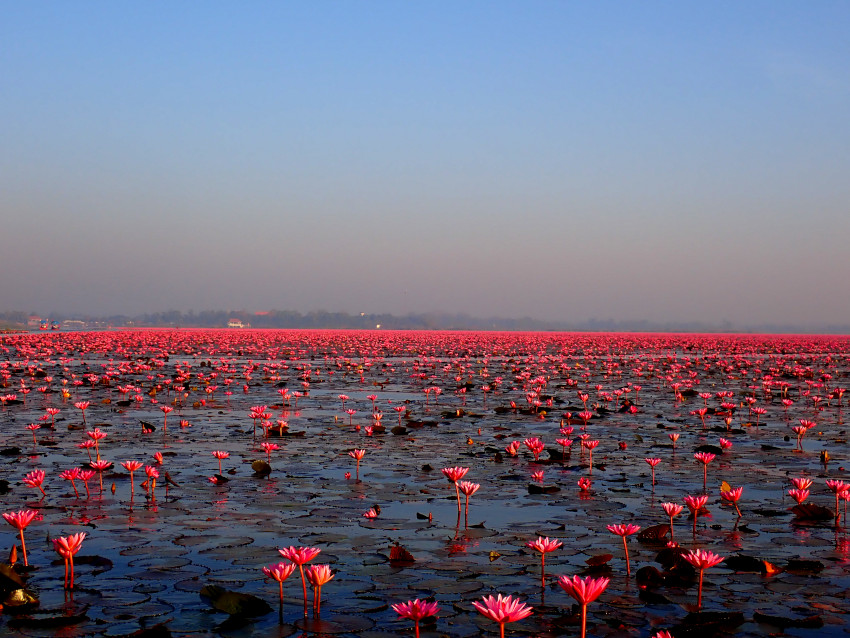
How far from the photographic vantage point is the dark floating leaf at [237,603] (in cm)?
407

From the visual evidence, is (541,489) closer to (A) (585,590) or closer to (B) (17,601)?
(A) (585,590)

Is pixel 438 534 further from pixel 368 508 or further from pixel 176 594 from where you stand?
pixel 176 594

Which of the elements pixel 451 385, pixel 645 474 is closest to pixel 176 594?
pixel 645 474

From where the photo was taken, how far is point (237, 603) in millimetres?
4094

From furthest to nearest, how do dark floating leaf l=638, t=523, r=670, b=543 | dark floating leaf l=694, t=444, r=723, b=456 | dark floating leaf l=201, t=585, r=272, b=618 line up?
dark floating leaf l=694, t=444, r=723, b=456, dark floating leaf l=638, t=523, r=670, b=543, dark floating leaf l=201, t=585, r=272, b=618

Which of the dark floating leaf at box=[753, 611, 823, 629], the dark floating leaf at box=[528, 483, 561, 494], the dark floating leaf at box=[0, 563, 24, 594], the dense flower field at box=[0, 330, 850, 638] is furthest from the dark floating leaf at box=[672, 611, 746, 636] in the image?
the dark floating leaf at box=[0, 563, 24, 594]

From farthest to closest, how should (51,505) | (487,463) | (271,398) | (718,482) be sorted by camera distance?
(271,398) < (487,463) < (718,482) < (51,505)

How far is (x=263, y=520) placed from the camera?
6211mm

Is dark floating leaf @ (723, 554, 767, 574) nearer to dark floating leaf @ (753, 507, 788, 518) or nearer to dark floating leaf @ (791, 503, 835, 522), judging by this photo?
dark floating leaf @ (791, 503, 835, 522)

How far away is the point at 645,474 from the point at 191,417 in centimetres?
824

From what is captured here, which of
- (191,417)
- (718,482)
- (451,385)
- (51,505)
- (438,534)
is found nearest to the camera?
(438,534)

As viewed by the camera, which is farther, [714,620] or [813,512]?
[813,512]

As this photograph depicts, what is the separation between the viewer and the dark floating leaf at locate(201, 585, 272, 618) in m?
4.07

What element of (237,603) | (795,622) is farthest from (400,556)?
(795,622)
